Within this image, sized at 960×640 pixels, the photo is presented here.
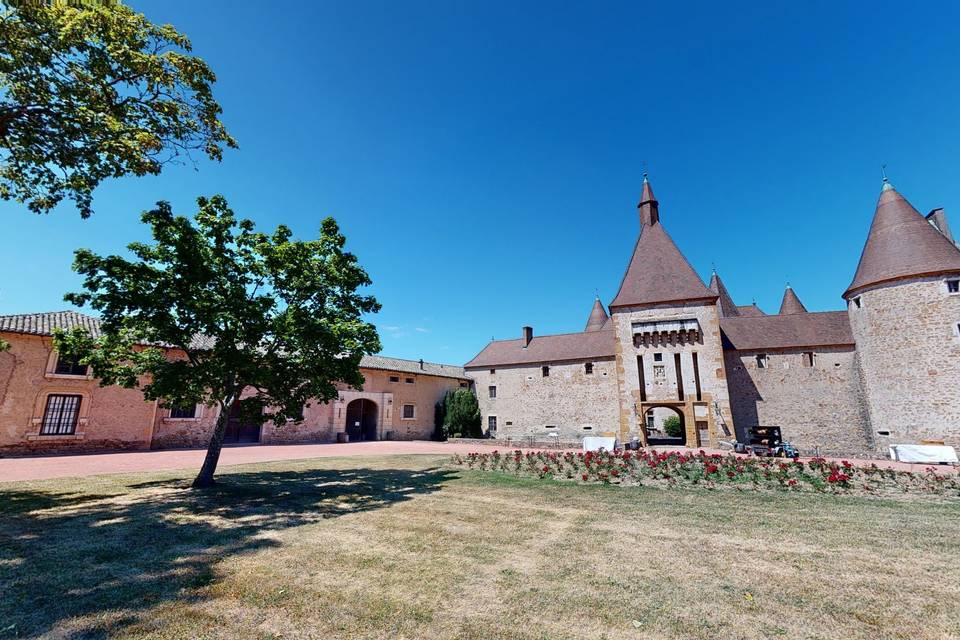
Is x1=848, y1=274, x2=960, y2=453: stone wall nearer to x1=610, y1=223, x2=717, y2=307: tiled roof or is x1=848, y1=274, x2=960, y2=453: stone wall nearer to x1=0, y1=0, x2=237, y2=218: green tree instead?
x1=610, y1=223, x2=717, y2=307: tiled roof

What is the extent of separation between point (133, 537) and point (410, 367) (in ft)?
96.8

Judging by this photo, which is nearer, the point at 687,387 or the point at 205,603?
the point at 205,603

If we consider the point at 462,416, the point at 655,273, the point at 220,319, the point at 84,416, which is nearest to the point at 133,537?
the point at 220,319

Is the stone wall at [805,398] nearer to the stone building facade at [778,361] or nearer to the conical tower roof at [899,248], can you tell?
the stone building facade at [778,361]

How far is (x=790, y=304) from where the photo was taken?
121 feet

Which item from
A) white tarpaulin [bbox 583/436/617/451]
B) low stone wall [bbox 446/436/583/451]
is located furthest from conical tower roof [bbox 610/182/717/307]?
white tarpaulin [bbox 583/436/617/451]

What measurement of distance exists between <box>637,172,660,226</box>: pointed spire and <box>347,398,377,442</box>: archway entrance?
25965 mm

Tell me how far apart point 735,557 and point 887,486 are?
882 centimetres

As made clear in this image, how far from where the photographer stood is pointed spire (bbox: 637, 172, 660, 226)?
3114 cm

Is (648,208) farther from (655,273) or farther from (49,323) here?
(49,323)

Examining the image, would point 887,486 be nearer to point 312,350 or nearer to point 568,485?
point 568,485

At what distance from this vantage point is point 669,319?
26047mm

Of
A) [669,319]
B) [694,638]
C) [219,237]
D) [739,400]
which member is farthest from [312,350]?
[739,400]

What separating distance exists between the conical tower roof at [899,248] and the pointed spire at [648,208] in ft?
41.0
